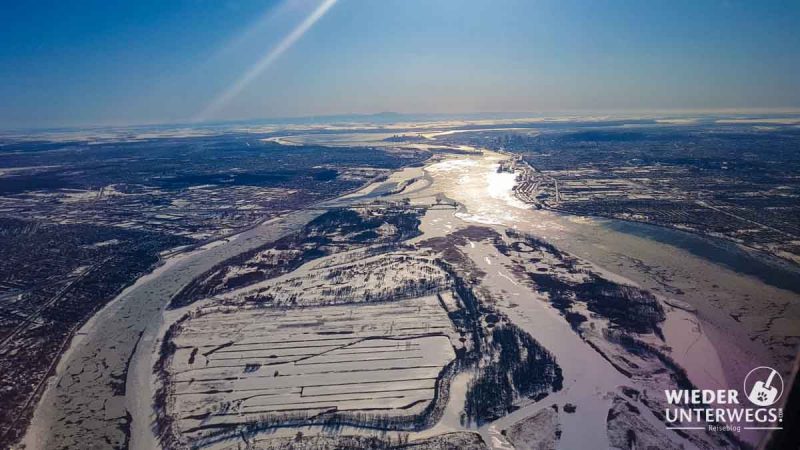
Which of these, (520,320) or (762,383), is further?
(520,320)

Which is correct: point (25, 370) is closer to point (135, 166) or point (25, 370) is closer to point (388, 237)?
point (388, 237)

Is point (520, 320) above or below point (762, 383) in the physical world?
above

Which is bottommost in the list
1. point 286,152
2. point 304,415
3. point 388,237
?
point 304,415

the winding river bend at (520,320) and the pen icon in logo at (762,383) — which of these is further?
the pen icon in logo at (762,383)

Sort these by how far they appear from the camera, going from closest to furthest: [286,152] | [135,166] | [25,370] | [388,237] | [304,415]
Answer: [304,415] → [25,370] → [388,237] → [135,166] → [286,152]

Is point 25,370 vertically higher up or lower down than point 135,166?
lower down

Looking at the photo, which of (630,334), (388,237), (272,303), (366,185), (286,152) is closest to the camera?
(630,334)

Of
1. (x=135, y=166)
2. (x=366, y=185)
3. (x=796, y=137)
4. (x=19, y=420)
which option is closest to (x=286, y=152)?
(x=135, y=166)

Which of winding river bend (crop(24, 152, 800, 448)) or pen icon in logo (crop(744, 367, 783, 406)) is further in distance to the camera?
pen icon in logo (crop(744, 367, 783, 406))
